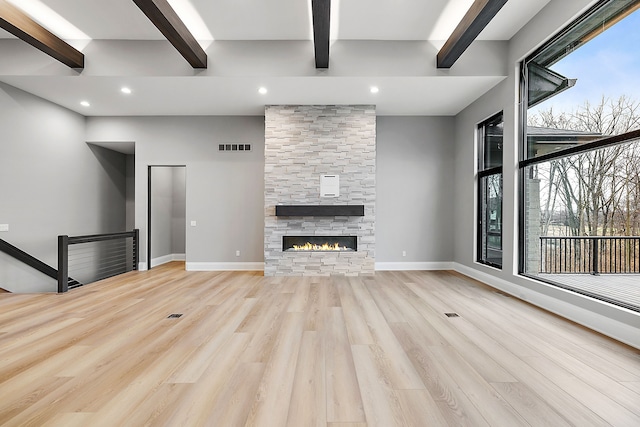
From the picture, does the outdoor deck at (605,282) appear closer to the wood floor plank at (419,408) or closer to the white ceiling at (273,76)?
the wood floor plank at (419,408)

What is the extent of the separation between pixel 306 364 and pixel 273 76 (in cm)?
393

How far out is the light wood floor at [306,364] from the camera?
5.85 ft

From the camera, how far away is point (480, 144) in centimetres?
579

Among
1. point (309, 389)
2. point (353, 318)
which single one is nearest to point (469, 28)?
point (353, 318)

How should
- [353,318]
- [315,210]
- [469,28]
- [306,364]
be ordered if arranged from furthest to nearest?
[315,210]
[469,28]
[353,318]
[306,364]

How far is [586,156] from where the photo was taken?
3.68m

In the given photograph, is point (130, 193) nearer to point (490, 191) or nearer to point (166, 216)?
point (166, 216)

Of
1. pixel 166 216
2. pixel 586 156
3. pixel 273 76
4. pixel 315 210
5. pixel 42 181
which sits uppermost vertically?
pixel 273 76

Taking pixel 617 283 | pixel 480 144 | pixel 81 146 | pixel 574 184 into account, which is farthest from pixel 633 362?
pixel 81 146

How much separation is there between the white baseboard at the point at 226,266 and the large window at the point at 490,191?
13.9 feet

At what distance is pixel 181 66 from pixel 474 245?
18.5 feet

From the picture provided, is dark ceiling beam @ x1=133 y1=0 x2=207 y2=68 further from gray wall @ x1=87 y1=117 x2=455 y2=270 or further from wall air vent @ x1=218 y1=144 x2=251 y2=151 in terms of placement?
gray wall @ x1=87 y1=117 x2=455 y2=270

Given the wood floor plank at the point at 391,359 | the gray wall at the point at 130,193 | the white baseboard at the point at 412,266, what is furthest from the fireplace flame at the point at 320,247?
the gray wall at the point at 130,193

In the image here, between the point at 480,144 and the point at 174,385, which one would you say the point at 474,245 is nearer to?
the point at 480,144
